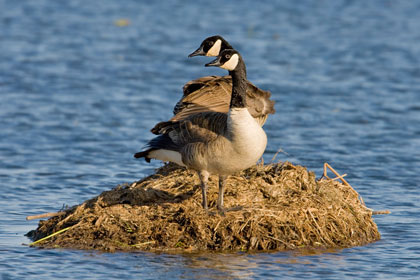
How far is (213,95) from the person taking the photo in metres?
10.6

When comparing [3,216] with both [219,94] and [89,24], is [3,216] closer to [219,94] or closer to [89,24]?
[219,94]

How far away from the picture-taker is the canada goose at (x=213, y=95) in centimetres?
1020

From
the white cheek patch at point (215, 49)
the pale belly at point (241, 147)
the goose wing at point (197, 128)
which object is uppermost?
the white cheek patch at point (215, 49)

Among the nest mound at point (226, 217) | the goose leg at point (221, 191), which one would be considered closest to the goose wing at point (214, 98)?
the nest mound at point (226, 217)

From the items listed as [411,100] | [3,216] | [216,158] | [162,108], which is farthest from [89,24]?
[216,158]

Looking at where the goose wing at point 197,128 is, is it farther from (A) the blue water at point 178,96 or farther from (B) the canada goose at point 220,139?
(A) the blue water at point 178,96

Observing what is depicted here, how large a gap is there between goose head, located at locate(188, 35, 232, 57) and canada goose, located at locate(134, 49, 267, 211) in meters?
0.57

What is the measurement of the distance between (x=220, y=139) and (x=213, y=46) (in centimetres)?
142

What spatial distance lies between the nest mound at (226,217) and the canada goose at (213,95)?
0.87 metres

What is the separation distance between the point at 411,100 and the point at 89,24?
1301 centimetres

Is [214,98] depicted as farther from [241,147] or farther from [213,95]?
[241,147]

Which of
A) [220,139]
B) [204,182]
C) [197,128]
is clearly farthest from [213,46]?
[204,182]

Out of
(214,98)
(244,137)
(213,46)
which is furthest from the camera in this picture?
(214,98)

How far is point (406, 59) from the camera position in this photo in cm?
2347
